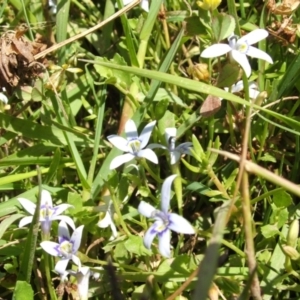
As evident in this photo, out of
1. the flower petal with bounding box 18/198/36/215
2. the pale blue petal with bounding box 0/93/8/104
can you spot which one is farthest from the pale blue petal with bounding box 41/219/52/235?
the pale blue petal with bounding box 0/93/8/104

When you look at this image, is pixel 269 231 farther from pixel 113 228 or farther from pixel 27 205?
pixel 27 205

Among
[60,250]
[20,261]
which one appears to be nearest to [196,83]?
[60,250]

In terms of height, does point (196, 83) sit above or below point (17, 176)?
above

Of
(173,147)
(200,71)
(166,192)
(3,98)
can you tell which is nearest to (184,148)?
(173,147)

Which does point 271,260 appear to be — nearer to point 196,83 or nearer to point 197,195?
point 197,195

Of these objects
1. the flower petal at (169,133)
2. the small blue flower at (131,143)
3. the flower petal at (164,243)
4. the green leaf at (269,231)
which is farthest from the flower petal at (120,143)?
the green leaf at (269,231)
